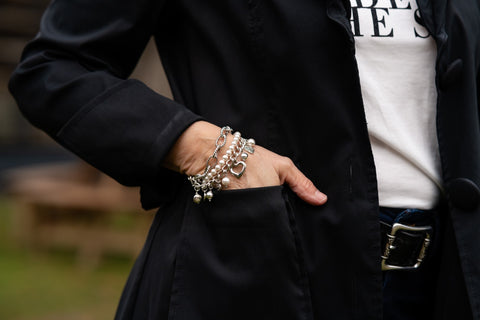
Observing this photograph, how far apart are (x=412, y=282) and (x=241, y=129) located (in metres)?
0.57

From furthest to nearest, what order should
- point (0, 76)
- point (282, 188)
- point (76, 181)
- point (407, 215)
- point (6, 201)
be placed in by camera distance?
point (0, 76) → point (6, 201) → point (76, 181) → point (407, 215) → point (282, 188)

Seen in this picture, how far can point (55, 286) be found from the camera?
475 cm

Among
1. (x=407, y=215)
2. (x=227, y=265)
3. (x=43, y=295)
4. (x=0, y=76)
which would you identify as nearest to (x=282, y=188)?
(x=227, y=265)

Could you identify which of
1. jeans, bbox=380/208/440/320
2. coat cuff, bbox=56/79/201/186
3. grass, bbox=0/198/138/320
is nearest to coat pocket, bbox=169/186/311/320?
coat cuff, bbox=56/79/201/186

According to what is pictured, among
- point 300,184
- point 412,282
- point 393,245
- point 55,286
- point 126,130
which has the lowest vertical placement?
point 55,286

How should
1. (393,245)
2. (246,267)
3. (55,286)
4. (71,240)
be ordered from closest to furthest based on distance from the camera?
(246,267)
(393,245)
(55,286)
(71,240)

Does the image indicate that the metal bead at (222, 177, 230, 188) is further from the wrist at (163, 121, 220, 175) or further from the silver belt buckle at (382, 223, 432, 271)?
the silver belt buckle at (382, 223, 432, 271)

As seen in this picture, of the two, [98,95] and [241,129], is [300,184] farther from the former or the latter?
[98,95]

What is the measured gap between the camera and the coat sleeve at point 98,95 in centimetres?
116

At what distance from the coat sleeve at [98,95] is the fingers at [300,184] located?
0.22 meters

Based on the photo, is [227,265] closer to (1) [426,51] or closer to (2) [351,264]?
(2) [351,264]

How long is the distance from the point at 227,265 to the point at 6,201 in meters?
8.69

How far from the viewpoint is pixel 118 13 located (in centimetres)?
121

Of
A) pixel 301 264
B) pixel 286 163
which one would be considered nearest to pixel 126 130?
pixel 286 163
